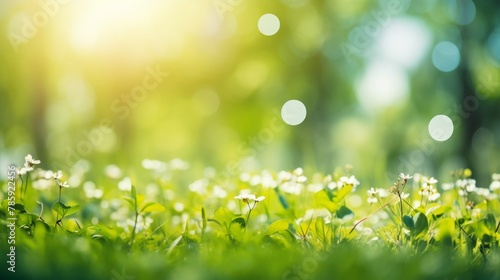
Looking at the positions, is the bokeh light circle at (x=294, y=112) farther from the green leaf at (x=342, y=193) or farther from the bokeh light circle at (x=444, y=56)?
the green leaf at (x=342, y=193)

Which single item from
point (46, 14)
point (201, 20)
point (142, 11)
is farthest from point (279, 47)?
point (46, 14)

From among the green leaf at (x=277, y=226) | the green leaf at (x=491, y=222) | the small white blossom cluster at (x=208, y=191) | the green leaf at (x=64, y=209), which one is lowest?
the green leaf at (x=491, y=222)

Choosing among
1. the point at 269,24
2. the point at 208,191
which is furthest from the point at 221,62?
the point at 208,191

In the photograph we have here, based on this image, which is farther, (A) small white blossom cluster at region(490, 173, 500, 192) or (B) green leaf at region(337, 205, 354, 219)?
(A) small white blossom cluster at region(490, 173, 500, 192)

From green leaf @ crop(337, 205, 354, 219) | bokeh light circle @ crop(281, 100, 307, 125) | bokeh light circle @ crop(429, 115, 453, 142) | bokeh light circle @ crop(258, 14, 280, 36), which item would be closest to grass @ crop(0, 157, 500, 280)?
green leaf @ crop(337, 205, 354, 219)

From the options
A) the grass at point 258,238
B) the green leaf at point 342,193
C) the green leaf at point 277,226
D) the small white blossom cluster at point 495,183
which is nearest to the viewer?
the grass at point 258,238

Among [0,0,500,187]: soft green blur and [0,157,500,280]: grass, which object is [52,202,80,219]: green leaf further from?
[0,0,500,187]: soft green blur

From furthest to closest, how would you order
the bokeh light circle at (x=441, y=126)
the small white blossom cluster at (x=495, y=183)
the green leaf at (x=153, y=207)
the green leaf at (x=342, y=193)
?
the bokeh light circle at (x=441, y=126) < the small white blossom cluster at (x=495, y=183) < the green leaf at (x=153, y=207) < the green leaf at (x=342, y=193)

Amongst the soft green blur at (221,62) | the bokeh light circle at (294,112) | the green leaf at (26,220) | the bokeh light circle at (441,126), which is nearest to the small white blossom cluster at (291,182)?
the green leaf at (26,220)

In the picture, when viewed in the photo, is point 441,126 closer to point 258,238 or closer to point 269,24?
point 269,24

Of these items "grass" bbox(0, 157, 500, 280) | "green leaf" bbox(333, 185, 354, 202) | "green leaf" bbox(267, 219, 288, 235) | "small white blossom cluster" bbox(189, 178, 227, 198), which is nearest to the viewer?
"grass" bbox(0, 157, 500, 280)
